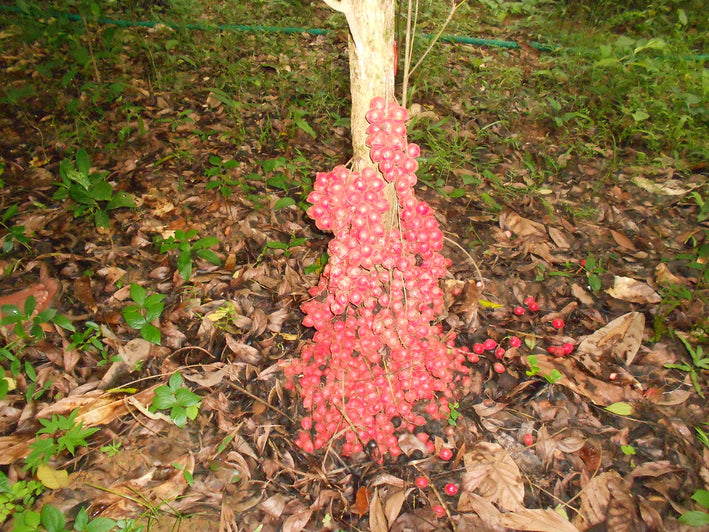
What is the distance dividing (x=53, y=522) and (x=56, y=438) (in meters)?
0.53

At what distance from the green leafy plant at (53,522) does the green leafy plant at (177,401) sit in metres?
0.52

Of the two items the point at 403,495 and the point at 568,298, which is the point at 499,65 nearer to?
the point at 568,298

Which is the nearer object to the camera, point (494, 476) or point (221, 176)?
point (494, 476)

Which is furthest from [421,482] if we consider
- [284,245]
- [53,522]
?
[284,245]

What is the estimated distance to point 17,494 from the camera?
2.07 metres

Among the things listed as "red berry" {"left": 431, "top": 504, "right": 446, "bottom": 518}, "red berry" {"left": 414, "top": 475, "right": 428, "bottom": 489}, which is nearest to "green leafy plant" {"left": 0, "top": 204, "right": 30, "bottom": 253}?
"red berry" {"left": 414, "top": 475, "right": 428, "bottom": 489}

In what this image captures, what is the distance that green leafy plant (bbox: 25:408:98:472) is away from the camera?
2.17 metres

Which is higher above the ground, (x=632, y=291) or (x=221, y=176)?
(x=221, y=176)

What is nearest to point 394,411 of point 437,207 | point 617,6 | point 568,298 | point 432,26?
point 568,298

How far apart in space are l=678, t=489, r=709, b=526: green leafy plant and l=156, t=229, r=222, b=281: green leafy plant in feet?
9.99

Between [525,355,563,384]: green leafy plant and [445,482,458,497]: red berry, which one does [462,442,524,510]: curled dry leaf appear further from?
[525,355,563,384]: green leafy plant

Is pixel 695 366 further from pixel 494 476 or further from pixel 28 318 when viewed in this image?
pixel 28 318

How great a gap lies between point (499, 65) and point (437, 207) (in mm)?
3068

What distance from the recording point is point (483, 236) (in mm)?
3584
